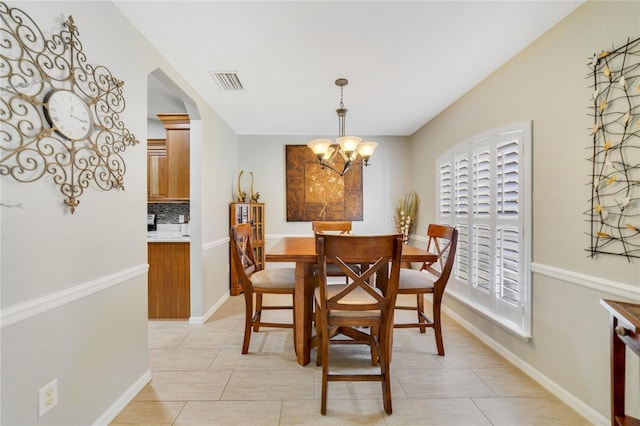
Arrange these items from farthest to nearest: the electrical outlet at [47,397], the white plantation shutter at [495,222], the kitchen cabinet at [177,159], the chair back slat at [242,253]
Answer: the kitchen cabinet at [177,159]
the chair back slat at [242,253]
the white plantation shutter at [495,222]
the electrical outlet at [47,397]

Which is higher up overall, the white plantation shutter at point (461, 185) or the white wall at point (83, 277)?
the white plantation shutter at point (461, 185)

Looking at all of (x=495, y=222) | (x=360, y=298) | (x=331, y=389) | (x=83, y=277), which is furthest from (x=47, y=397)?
(x=495, y=222)

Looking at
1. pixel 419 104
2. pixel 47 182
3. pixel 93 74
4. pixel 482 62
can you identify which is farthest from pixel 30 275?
pixel 419 104

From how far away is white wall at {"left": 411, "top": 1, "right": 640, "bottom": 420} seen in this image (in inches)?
61.0

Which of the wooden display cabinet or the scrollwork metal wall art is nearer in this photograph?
the scrollwork metal wall art

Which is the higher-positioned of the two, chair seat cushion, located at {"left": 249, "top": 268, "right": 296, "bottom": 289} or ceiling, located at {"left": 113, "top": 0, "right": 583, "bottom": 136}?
ceiling, located at {"left": 113, "top": 0, "right": 583, "bottom": 136}

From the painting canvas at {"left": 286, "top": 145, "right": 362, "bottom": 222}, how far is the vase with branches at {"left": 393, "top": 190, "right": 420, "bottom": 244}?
657 millimetres

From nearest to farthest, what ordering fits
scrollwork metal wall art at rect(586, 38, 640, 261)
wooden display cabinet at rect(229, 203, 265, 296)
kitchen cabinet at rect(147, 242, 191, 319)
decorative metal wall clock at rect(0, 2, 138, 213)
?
1. decorative metal wall clock at rect(0, 2, 138, 213)
2. scrollwork metal wall art at rect(586, 38, 640, 261)
3. kitchen cabinet at rect(147, 242, 191, 319)
4. wooden display cabinet at rect(229, 203, 265, 296)

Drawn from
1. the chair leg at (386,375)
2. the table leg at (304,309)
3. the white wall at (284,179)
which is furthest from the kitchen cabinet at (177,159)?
the chair leg at (386,375)

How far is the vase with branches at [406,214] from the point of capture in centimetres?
432

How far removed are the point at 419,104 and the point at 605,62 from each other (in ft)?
5.91

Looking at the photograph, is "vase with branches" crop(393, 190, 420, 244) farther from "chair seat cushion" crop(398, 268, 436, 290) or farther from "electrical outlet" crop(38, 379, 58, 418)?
"electrical outlet" crop(38, 379, 58, 418)

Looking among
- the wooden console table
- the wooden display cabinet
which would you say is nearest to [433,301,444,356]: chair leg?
the wooden console table

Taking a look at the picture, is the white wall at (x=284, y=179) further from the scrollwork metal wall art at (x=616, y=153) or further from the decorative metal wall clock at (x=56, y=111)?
the scrollwork metal wall art at (x=616, y=153)
